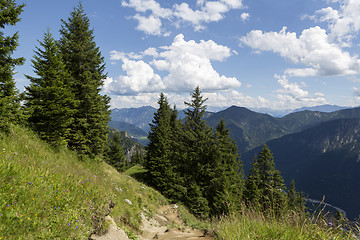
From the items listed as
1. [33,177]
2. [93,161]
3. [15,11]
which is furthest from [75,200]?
[93,161]

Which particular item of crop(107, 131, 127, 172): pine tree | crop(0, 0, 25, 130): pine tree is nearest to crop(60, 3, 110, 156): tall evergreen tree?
crop(0, 0, 25, 130): pine tree

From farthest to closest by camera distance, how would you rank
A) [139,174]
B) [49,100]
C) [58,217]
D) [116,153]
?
[116,153] → [139,174] → [49,100] → [58,217]

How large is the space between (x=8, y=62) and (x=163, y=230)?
13.0 meters

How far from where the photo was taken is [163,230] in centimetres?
1160

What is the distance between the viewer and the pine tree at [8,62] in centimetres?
967

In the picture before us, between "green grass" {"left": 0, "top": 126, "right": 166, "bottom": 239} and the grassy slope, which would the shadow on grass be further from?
the grassy slope

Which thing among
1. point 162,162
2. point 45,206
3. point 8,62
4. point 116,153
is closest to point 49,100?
point 8,62

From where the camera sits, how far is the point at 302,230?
381cm

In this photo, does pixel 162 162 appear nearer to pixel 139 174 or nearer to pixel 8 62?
pixel 139 174

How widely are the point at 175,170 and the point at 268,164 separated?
15.2 meters

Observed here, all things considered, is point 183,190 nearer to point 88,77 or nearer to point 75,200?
point 88,77

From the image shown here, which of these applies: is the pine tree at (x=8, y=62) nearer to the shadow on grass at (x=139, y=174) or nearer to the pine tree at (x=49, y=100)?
the pine tree at (x=49, y=100)

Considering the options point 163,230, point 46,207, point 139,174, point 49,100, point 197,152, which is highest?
point 49,100

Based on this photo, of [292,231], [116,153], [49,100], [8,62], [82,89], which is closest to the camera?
[292,231]
